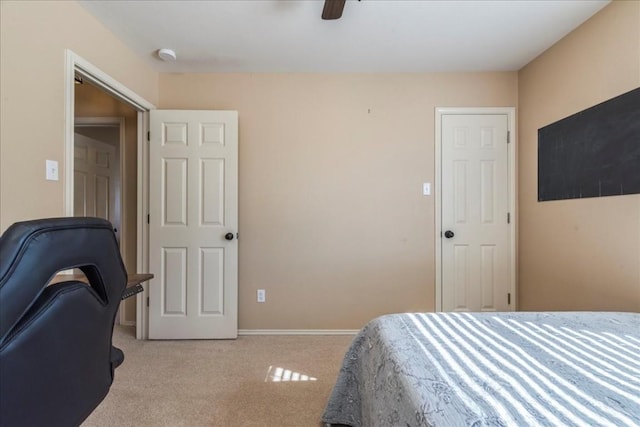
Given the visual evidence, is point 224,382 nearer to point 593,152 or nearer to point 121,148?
point 121,148

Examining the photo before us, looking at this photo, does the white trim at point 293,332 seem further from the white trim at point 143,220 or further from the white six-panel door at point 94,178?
the white six-panel door at point 94,178

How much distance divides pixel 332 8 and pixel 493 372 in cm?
192

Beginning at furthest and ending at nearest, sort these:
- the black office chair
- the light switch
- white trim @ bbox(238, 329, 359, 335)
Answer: white trim @ bbox(238, 329, 359, 335), the light switch, the black office chair

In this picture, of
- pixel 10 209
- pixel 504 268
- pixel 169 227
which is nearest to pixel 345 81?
pixel 169 227

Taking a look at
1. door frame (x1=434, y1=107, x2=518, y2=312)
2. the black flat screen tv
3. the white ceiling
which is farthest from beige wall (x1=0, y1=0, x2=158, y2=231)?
the black flat screen tv

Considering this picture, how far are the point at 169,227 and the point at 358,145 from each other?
6.22ft

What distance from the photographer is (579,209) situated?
2068mm

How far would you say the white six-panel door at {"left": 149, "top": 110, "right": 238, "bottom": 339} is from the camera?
2.59m

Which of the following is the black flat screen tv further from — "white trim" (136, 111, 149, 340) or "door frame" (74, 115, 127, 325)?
"door frame" (74, 115, 127, 325)

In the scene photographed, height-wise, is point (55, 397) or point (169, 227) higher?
point (169, 227)

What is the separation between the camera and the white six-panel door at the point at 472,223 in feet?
8.96

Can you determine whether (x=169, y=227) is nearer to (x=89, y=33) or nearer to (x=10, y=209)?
(x=10, y=209)

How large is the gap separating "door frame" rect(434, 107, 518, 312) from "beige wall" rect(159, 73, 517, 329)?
64 mm

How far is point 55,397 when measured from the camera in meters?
0.67
